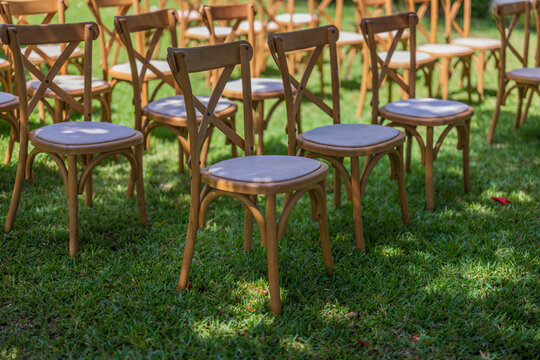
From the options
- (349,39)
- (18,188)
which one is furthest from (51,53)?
(349,39)

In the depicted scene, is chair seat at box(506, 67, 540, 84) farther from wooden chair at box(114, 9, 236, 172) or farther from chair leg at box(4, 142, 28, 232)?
chair leg at box(4, 142, 28, 232)

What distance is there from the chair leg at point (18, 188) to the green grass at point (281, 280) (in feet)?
0.38

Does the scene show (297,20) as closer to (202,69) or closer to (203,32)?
(203,32)

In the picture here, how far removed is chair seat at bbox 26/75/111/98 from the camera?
4.36 m

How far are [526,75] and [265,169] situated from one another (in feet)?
10.5

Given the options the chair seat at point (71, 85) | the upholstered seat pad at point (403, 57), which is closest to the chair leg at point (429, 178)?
the upholstered seat pad at point (403, 57)

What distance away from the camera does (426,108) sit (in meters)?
4.04

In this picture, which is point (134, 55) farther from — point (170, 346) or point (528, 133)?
point (528, 133)

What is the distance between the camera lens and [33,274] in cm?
311

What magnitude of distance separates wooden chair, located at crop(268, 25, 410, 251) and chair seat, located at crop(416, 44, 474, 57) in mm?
2796

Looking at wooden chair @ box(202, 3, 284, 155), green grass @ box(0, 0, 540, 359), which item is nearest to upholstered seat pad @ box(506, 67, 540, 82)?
green grass @ box(0, 0, 540, 359)

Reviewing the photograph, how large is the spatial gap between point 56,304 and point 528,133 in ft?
14.4

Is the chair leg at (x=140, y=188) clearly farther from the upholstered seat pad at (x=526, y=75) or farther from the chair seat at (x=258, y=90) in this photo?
the upholstered seat pad at (x=526, y=75)

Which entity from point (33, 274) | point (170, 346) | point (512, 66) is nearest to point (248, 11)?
point (33, 274)
